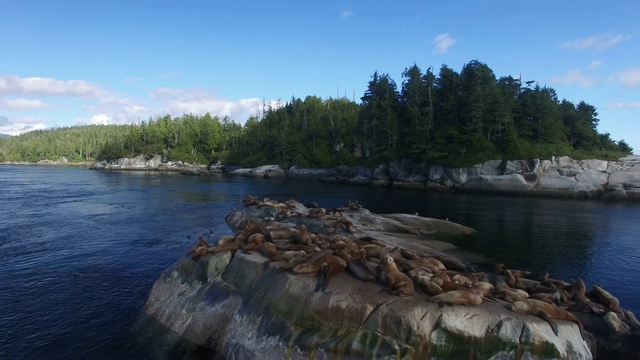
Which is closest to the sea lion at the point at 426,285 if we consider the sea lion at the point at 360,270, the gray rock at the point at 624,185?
the sea lion at the point at 360,270

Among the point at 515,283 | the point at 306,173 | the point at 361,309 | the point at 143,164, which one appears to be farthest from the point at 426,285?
the point at 143,164

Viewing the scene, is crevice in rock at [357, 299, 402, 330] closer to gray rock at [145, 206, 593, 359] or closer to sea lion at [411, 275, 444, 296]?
gray rock at [145, 206, 593, 359]

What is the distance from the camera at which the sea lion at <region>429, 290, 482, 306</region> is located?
41.9ft

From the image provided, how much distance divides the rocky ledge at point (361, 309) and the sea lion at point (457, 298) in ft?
0.11

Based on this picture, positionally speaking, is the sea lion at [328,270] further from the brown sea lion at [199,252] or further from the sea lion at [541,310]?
the brown sea lion at [199,252]

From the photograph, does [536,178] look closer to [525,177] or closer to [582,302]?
[525,177]

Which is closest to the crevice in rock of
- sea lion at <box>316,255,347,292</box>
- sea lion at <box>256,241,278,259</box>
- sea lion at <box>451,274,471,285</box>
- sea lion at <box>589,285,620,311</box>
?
sea lion at <box>316,255,347,292</box>

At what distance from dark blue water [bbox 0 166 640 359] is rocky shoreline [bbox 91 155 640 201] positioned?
27.2 feet

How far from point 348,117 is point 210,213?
310ft

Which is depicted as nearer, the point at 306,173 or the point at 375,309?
the point at 375,309

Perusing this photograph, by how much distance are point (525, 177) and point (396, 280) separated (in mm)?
71709

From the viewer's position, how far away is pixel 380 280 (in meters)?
14.6

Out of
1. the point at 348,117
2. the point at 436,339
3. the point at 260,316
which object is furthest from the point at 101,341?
the point at 348,117

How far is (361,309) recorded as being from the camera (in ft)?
43.1
